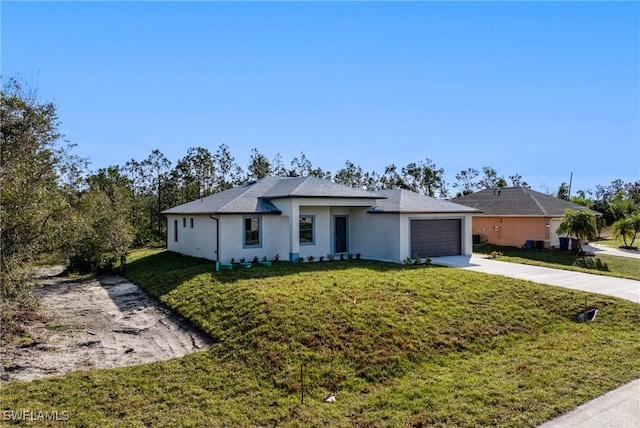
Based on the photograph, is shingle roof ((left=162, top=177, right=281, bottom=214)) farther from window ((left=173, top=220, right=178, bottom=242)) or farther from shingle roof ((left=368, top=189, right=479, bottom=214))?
shingle roof ((left=368, top=189, right=479, bottom=214))

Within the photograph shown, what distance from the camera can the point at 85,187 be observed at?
2419 cm

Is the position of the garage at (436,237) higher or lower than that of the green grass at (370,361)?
higher

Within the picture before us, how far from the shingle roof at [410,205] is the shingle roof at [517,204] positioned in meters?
5.02

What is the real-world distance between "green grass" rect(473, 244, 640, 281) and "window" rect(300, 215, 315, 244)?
31.9 ft

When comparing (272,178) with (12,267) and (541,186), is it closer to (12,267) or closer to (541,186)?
(12,267)

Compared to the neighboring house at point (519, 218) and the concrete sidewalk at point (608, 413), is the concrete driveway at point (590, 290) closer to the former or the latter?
the concrete sidewalk at point (608, 413)

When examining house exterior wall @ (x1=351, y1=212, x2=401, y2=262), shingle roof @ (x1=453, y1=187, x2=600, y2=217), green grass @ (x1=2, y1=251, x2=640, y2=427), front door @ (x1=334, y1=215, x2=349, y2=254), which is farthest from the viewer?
shingle roof @ (x1=453, y1=187, x2=600, y2=217)

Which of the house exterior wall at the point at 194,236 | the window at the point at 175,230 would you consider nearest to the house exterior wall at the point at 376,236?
the house exterior wall at the point at 194,236

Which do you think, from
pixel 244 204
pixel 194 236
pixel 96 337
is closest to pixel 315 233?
pixel 244 204

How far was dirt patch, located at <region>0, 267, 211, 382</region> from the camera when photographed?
833 centimetres

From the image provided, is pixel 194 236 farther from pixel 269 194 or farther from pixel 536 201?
pixel 536 201

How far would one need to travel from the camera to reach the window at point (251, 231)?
59.0 feet

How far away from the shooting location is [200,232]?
786 inches

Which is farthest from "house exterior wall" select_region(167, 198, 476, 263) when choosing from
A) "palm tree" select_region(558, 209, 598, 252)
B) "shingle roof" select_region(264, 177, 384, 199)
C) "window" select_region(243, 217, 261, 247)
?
"palm tree" select_region(558, 209, 598, 252)
